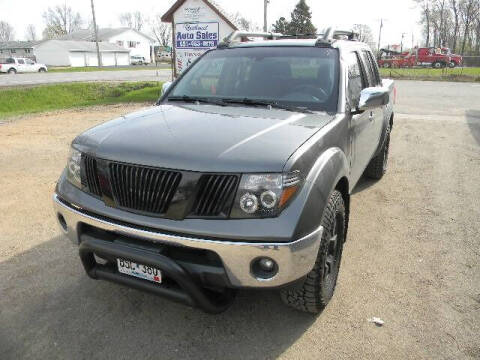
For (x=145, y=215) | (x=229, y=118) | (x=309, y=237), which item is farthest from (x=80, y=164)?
(x=309, y=237)

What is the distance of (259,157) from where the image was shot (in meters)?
2.26

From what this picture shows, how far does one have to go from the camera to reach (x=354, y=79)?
3742mm

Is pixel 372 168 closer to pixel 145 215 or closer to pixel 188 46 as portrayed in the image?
pixel 145 215

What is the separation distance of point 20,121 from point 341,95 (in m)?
9.86

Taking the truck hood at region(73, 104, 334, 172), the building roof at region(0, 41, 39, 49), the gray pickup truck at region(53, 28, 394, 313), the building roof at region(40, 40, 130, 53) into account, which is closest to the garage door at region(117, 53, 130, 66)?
the building roof at region(40, 40, 130, 53)

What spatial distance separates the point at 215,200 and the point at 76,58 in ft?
235

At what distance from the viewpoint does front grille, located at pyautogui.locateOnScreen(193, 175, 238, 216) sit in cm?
223

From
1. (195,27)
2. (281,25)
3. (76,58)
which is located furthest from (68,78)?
(76,58)

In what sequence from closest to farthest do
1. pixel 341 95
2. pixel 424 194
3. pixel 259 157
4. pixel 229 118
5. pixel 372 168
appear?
pixel 259 157, pixel 229 118, pixel 341 95, pixel 424 194, pixel 372 168

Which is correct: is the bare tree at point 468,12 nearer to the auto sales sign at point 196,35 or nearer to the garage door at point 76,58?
the garage door at point 76,58

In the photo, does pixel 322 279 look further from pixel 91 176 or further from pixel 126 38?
pixel 126 38

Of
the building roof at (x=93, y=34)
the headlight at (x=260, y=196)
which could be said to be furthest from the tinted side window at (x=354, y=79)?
the building roof at (x=93, y=34)

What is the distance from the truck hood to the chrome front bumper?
39cm

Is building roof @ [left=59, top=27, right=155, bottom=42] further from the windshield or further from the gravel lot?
the gravel lot
